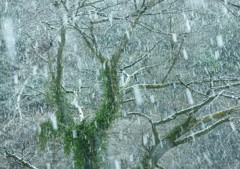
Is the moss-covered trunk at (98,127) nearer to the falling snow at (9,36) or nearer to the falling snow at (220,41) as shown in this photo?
the falling snow at (9,36)

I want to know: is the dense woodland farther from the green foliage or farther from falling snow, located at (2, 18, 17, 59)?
the green foliage

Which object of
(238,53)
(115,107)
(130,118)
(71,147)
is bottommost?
(71,147)

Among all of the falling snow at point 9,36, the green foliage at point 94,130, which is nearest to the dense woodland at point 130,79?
the falling snow at point 9,36

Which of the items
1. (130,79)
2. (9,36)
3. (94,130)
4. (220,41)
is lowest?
(94,130)

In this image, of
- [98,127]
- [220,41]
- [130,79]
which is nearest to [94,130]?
[98,127]

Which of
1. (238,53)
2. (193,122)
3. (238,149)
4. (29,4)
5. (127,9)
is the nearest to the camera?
(193,122)

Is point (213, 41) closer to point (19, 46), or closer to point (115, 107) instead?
point (19, 46)

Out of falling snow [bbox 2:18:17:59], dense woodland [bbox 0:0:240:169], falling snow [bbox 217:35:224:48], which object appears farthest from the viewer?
falling snow [bbox 217:35:224:48]

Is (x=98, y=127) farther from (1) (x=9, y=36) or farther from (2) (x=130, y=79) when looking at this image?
(1) (x=9, y=36)

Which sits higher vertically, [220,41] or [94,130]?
[220,41]

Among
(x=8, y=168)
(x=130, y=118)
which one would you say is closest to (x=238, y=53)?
(x=130, y=118)

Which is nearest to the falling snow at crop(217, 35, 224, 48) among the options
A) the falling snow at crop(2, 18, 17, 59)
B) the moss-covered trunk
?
the falling snow at crop(2, 18, 17, 59)
